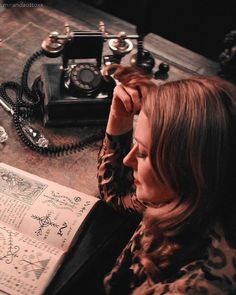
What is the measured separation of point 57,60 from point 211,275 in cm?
122

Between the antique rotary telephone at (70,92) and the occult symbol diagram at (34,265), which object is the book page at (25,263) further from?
the antique rotary telephone at (70,92)

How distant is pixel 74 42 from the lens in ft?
5.00

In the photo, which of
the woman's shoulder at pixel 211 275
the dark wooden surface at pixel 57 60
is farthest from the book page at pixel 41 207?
the woman's shoulder at pixel 211 275

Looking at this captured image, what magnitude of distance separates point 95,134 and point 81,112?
96 millimetres

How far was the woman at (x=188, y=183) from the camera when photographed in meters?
0.89

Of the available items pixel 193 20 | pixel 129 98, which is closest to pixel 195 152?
pixel 129 98

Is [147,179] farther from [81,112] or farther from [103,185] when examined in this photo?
[81,112]

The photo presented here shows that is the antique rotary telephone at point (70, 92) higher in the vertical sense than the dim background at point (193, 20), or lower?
higher

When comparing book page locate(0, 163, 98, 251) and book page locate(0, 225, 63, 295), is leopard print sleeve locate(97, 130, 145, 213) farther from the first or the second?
book page locate(0, 225, 63, 295)

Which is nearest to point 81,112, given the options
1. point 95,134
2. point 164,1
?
point 95,134

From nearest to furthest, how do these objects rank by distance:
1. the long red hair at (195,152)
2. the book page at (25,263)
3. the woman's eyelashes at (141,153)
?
the long red hair at (195,152) → the woman's eyelashes at (141,153) → the book page at (25,263)

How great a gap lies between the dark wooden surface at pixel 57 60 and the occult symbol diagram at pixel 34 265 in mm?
329

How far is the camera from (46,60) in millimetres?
1831

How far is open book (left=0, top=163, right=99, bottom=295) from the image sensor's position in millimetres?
1161
